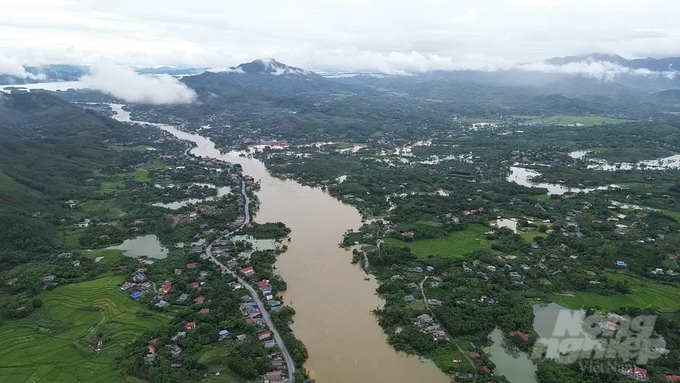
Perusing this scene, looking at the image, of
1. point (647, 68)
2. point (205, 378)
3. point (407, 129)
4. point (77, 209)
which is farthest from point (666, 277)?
point (647, 68)

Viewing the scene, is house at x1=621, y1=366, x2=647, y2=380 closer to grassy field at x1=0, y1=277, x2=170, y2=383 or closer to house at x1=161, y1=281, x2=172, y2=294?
grassy field at x1=0, y1=277, x2=170, y2=383

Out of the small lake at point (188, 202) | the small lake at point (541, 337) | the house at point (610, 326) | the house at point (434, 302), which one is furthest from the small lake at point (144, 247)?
the house at point (610, 326)

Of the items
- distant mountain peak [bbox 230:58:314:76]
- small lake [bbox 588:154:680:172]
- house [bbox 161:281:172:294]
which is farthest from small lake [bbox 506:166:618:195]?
distant mountain peak [bbox 230:58:314:76]

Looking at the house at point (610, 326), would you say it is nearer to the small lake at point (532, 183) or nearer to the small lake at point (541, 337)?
the small lake at point (541, 337)

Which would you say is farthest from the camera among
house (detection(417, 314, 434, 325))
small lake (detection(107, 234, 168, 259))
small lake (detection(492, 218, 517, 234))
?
small lake (detection(492, 218, 517, 234))

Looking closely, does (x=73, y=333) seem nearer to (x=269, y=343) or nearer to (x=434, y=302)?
(x=269, y=343)

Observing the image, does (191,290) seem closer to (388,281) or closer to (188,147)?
(388,281)

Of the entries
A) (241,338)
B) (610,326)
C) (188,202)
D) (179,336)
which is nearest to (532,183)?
(610,326)
